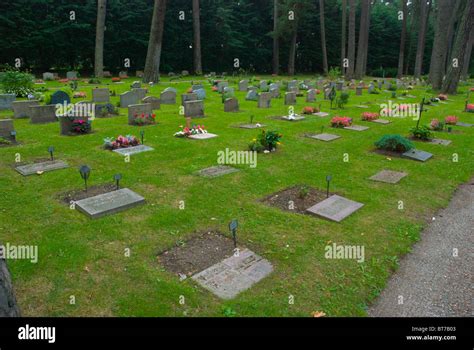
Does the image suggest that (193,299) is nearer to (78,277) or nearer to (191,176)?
(78,277)

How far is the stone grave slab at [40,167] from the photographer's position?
8.55m

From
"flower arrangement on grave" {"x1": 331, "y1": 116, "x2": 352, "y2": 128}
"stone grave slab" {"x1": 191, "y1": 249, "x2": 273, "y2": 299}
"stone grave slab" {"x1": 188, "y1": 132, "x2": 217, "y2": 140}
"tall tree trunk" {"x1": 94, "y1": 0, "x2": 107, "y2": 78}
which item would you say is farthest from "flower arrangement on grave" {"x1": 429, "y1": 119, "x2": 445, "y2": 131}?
"tall tree trunk" {"x1": 94, "y1": 0, "x2": 107, "y2": 78}

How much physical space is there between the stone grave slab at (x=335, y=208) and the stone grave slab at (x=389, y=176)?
6.21 feet

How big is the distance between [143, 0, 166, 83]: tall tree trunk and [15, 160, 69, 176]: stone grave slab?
19.5 meters

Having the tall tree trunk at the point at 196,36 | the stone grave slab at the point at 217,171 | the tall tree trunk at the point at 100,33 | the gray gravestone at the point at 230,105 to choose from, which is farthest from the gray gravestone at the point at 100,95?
the tall tree trunk at the point at 196,36

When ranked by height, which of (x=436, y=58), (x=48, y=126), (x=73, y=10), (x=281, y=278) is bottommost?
(x=281, y=278)

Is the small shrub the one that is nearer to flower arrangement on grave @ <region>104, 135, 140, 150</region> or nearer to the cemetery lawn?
the cemetery lawn

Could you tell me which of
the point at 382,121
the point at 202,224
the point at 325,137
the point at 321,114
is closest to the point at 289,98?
the point at 321,114

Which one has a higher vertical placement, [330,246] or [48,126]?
[48,126]

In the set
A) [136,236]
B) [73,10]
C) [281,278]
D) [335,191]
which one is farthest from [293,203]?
[73,10]

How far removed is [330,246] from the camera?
573 centimetres

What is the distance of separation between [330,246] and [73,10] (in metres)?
40.2

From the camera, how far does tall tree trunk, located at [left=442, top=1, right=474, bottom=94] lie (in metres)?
22.3

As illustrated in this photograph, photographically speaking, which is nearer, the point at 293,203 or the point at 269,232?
the point at 269,232
